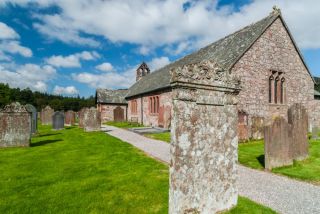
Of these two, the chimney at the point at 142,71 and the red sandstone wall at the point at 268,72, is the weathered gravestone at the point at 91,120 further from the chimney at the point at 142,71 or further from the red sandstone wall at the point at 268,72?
the chimney at the point at 142,71

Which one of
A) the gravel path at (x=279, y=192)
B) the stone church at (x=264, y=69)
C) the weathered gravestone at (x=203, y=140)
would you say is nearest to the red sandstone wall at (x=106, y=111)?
the stone church at (x=264, y=69)

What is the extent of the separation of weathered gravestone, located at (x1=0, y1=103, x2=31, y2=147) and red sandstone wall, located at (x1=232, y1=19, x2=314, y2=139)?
495 inches

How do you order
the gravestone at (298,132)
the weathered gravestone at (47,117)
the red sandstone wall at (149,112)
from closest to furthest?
the gravestone at (298,132), the red sandstone wall at (149,112), the weathered gravestone at (47,117)

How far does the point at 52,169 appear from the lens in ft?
24.5

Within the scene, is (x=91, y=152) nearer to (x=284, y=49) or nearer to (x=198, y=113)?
(x=198, y=113)

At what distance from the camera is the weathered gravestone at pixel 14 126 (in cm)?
1176

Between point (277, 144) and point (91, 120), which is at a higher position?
point (91, 120)

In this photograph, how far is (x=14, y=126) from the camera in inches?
470

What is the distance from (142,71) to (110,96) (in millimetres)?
7453

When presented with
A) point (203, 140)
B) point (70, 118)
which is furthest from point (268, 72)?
point (70, 118)

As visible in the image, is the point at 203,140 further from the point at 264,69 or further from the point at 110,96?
the point at 110,96

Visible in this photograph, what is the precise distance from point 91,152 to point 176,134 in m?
7.82

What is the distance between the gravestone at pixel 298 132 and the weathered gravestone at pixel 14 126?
38.3 feet

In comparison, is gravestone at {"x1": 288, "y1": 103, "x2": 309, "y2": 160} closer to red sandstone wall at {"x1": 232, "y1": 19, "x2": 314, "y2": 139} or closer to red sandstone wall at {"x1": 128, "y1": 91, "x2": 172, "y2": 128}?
red sandstone wall at {"x1": 232, "y1": 19, "x2": 314, "y2": 139}
